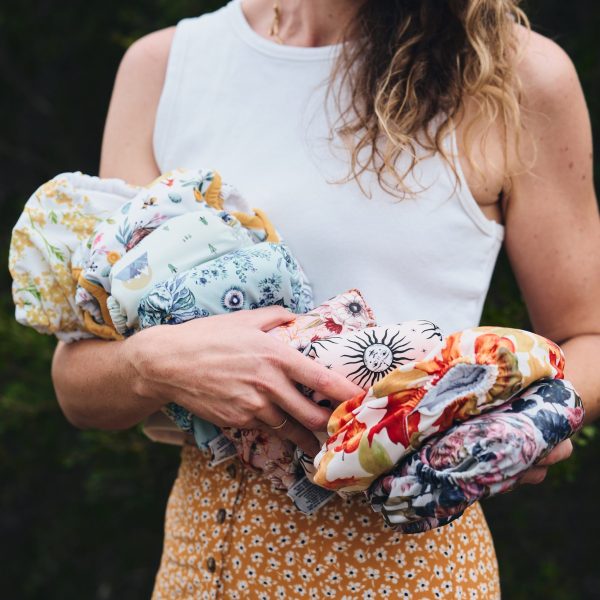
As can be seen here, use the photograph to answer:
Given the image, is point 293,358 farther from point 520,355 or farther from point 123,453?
point 123,453

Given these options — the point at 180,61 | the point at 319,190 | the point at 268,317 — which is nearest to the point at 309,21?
the point at 180,61

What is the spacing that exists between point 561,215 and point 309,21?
1.96 ft

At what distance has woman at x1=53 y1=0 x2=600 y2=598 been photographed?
1375 mm

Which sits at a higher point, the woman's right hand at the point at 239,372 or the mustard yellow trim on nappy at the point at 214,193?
the mustard yellow trim on nappy at the point at 214,193

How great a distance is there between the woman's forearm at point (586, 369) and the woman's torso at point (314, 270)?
0.18m

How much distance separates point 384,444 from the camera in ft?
3.48

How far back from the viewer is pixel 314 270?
146cm

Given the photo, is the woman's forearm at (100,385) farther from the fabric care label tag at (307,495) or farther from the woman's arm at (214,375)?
the fabric care label tag at (307,495)

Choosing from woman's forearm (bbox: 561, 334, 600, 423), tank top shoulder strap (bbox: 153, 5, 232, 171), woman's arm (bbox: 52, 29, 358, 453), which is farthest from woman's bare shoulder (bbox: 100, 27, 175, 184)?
woman's forearm (bbox: 561, 334, 600, 423)

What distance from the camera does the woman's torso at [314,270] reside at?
1364mm

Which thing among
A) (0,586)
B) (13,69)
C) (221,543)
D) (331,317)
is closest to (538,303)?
(331,317)

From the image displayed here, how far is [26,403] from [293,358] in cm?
188

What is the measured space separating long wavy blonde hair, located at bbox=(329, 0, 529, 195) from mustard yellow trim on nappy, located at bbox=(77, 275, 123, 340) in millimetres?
466

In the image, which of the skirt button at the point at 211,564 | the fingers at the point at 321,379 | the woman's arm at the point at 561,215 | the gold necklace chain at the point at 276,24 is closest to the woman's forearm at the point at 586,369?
the woman's arm at the point at 561,215
